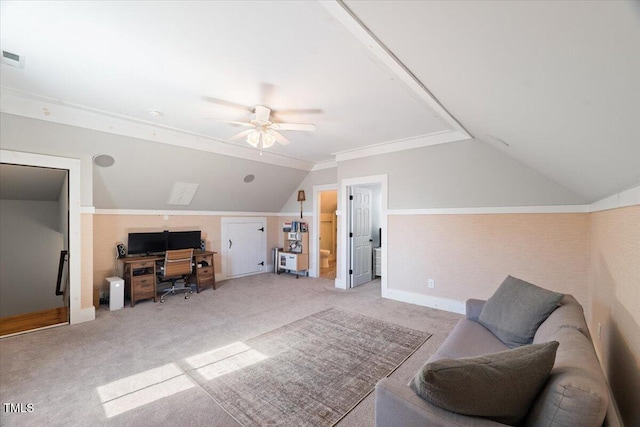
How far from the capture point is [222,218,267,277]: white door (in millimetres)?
6067

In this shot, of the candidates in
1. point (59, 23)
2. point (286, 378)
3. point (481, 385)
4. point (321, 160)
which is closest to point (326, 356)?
point (286, 378)

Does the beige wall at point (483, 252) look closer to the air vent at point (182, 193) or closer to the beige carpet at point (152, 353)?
the beige carpet at point (152, 353)

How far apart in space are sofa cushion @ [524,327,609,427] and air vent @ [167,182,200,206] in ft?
16.9

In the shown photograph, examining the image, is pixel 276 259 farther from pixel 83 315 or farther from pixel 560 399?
pixel 560 399

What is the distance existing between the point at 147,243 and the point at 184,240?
0.62 metres

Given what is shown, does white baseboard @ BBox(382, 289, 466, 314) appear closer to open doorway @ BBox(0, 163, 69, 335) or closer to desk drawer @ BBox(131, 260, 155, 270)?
desk drawer @ BBox(131, 260, 155, 270)

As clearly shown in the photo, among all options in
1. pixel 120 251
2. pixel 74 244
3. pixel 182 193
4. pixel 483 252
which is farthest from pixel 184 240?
pixel 483 252

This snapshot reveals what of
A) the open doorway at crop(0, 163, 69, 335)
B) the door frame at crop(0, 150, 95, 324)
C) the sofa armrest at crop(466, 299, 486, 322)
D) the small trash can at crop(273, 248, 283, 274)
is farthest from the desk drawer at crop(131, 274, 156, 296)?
the sofa armrest at crop(466, 299, 486, 322)

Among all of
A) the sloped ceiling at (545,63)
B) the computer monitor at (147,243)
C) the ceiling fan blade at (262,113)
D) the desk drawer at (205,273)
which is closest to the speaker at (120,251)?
the computer monitor at (147,243)

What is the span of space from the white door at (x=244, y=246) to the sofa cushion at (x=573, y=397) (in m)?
5.76

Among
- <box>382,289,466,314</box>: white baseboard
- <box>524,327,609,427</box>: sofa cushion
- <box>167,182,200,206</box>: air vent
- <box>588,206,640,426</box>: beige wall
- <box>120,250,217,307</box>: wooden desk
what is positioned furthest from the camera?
<box>167,182,200,206</box>: air vent

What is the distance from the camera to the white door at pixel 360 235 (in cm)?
533

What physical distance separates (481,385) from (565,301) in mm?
1502

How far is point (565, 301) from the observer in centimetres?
195
